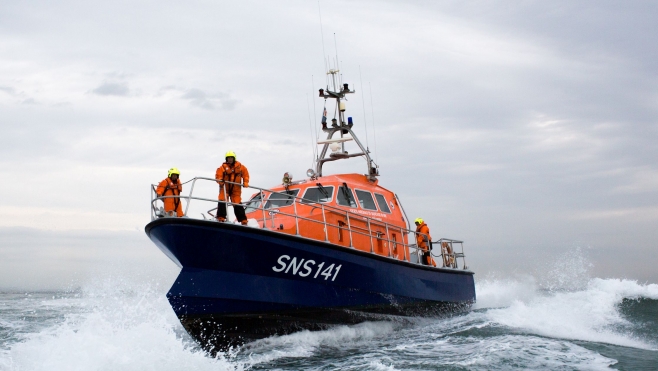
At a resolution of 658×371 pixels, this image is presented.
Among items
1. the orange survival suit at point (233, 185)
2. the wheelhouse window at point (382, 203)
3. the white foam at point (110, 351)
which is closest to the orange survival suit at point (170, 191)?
the orange survival suit at point (233, 185)

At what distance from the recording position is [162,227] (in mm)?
7051

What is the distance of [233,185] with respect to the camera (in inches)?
298

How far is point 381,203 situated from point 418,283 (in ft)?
5.21

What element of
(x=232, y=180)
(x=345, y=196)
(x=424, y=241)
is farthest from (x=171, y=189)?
(x=424, y=241)

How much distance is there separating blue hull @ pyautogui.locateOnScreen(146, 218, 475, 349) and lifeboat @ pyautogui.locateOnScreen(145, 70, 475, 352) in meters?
0.01

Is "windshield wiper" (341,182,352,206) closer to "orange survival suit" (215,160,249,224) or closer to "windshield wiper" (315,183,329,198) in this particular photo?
"windshield wiper" (315,183,329,198)

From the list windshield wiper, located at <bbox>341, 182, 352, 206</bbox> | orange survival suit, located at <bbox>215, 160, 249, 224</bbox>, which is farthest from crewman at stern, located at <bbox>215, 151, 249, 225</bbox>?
windshield wiper, located at <bbox>341, 182, 352, 206</bbox>

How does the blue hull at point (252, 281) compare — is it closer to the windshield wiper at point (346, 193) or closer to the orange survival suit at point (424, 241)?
the windshield wiper at point (346, 193)

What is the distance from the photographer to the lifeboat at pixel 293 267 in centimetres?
698

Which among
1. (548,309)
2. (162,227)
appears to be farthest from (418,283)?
(162,227)

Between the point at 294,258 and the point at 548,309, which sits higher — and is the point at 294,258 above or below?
above

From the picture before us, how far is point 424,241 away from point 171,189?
5.23 metres

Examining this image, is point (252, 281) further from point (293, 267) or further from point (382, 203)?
point (382, 203)

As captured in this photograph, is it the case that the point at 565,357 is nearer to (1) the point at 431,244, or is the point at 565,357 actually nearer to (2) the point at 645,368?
(2) the point at 645,368
